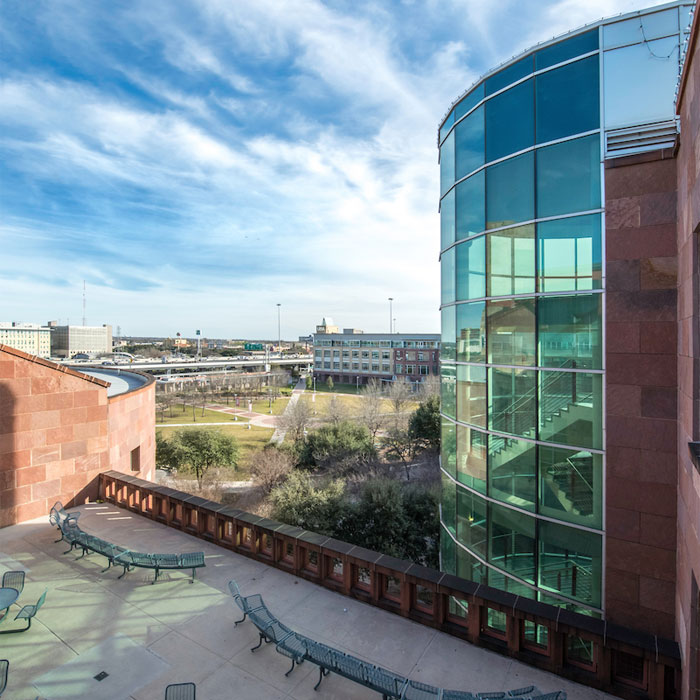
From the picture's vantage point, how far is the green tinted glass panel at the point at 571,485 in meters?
7.79

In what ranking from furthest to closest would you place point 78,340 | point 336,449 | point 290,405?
point 78,340 → point 290,405 → point 336,449

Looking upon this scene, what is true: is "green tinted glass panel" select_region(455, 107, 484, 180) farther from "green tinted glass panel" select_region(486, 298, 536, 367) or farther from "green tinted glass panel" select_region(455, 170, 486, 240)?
"green tinted glass panel" select_region(486, 298, 536, 367)

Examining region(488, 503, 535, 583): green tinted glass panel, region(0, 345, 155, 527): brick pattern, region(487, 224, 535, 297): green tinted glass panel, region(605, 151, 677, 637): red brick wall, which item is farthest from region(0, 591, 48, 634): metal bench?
region(487, 224, 535, 297): green tinted glass panel

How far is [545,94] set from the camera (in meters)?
8.92

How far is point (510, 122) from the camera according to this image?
31.4 ft

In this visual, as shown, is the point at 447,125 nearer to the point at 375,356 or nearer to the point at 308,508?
the point at 308,508

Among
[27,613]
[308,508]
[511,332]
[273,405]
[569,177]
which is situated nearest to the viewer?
[27,613]

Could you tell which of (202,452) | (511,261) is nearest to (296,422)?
(202,452)

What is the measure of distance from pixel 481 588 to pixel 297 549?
299cm

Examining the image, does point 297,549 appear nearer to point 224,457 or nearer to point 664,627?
point 664,627

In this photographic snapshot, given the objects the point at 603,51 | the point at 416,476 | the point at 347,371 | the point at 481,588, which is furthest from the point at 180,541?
the point at 347,371

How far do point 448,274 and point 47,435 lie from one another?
1078cm

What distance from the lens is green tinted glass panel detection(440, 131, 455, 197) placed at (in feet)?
38.0

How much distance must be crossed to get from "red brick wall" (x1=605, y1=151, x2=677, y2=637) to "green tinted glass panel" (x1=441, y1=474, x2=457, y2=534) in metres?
4.16
